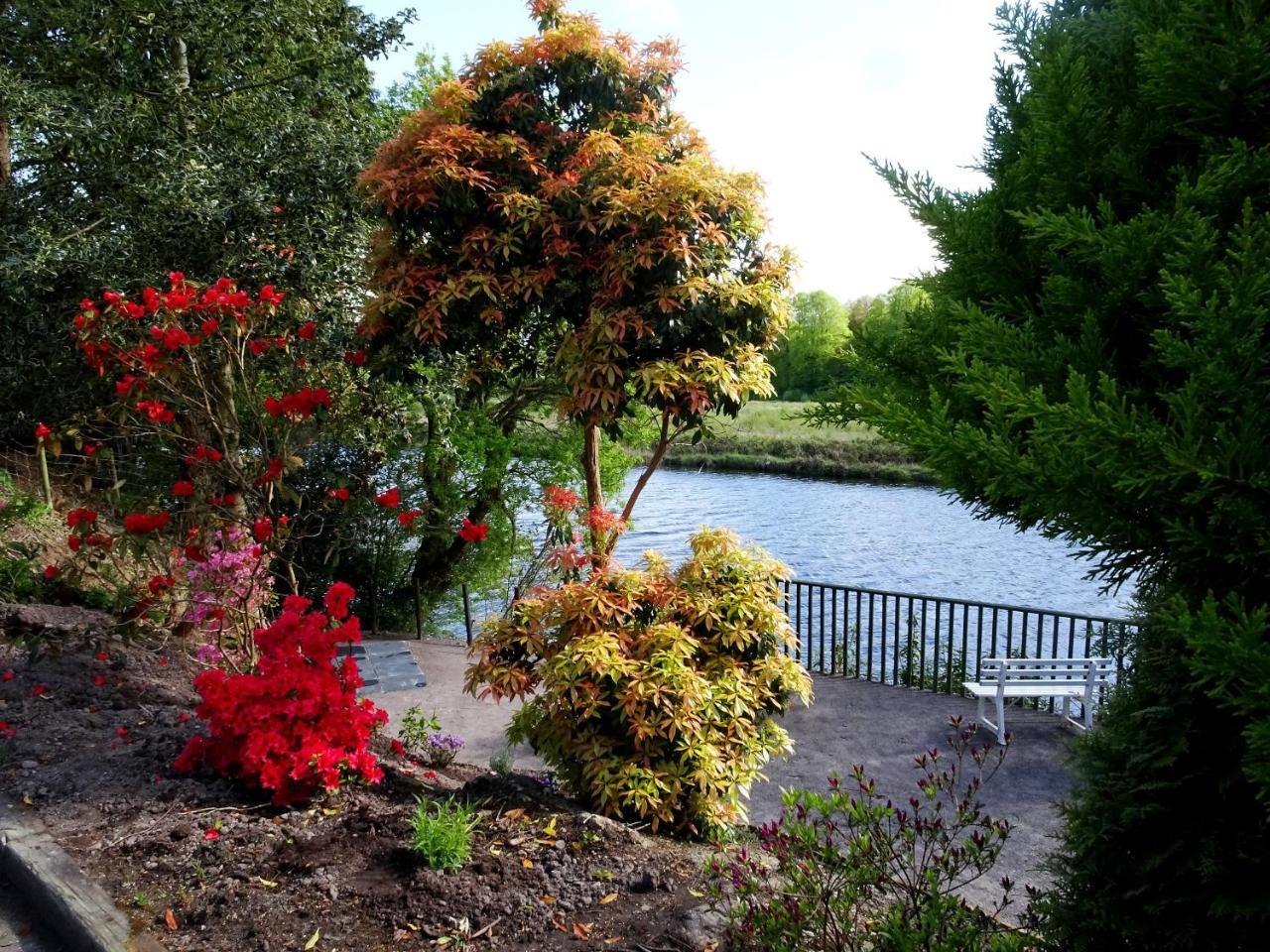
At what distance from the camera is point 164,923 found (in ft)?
9.00

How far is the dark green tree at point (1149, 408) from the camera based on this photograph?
157 centimetres

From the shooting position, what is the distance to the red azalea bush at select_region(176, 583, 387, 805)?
337cm

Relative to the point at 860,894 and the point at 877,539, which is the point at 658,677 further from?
the point at 877,539

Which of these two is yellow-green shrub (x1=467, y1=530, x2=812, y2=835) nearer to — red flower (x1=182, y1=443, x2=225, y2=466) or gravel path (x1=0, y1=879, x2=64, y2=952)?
red flower (x1=182, y1=443, x2=225, y2=466)

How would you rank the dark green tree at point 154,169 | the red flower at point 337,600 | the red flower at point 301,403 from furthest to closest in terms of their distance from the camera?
the dark green tree at point 154,169
the red flower at point 301,403
the red flower at point 337,600

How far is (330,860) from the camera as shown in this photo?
10.2 feet

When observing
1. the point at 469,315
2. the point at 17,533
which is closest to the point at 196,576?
the point at 469,315

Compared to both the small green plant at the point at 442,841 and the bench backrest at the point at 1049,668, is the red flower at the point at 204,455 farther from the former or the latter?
the bench backrest at the point at 1049,668

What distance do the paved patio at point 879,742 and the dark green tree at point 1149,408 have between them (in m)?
2.21

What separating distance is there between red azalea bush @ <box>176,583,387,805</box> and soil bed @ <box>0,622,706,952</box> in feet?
0.46

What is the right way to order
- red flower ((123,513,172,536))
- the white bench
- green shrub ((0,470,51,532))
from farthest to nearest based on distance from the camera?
1. green shrub ((0,470,51,532))
2. the white bench
3. red flower ((123,513,172,536))

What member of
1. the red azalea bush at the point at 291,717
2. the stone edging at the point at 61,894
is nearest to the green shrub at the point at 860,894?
the red azalea bush at the point at 291,717

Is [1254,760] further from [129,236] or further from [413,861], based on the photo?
[129,236]


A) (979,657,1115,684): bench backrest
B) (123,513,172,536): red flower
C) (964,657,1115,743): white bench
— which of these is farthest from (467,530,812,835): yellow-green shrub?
(979,657,1115,684): bench backrest
